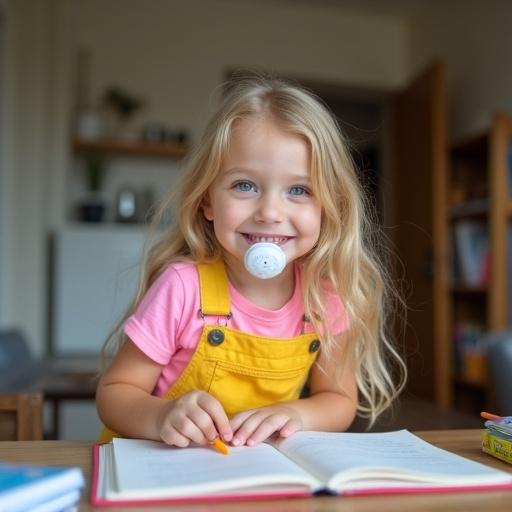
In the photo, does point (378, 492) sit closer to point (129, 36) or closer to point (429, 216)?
point (429, 216)

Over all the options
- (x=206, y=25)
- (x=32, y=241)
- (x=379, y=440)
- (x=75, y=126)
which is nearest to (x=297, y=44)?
(x=206, y=25)

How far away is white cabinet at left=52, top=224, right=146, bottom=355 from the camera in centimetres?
366

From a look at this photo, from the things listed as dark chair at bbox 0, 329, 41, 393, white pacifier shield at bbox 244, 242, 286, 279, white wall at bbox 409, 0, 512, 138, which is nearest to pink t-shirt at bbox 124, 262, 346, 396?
white pacifier shield at bbox 244, 242, 286, 279

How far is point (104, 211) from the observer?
154 inches

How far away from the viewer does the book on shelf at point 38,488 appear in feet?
1.51

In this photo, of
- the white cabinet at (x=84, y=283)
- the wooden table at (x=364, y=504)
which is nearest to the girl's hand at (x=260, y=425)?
the wooden table at (x=364, y=504)

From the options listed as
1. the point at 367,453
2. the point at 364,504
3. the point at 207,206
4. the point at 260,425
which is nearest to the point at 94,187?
the point at 207,206

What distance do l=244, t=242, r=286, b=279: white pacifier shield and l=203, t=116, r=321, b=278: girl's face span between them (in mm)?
35

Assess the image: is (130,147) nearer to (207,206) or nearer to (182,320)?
(207,206)

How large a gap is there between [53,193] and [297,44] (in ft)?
6.23

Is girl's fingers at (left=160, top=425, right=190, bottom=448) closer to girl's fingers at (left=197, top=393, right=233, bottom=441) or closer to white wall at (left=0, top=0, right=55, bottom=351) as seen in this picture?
girl's fingers at (left=197, top=393, right=233, bottom=441)

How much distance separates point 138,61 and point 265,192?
11.5ft

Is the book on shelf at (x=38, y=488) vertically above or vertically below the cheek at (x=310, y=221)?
below

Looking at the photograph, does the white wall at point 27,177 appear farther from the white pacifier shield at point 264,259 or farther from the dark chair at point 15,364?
the white pacifier shield at point 264,259
